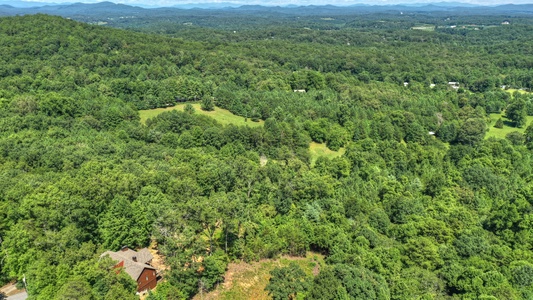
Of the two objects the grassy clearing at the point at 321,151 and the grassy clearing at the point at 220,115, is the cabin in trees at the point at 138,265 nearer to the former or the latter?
the grassy clearing at the point at 321,151

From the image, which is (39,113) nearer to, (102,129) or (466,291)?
(102,129)

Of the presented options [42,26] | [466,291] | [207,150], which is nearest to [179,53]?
[42,26]

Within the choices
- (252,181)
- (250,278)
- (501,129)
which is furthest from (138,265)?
(501,129)

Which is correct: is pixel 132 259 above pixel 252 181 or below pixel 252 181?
above

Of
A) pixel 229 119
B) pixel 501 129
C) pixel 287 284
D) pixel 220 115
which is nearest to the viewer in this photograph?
pixel 287 284

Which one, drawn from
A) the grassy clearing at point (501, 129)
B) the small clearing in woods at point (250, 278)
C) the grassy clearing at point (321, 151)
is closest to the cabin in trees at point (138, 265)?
the small clearing in woods at point (250, 278)

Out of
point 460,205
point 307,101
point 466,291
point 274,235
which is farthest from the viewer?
point 307,101

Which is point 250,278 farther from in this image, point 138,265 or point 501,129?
point 501,129
